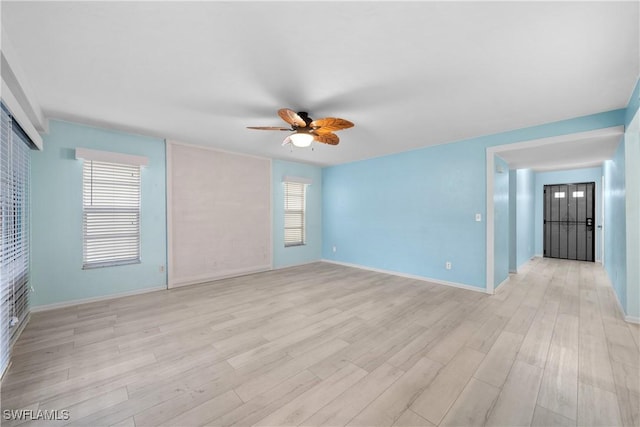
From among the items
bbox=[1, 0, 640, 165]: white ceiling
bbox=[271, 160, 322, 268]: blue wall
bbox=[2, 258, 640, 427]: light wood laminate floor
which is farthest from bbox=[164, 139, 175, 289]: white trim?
bbox=[271, 160, 322, 268]: blue wall

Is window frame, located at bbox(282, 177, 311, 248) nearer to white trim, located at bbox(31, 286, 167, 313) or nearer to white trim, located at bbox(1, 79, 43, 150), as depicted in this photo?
white trim, located at bbox(31, 286, 167, 313)

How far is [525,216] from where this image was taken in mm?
6625

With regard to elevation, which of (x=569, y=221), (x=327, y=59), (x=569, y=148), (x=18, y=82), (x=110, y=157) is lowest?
(x=569, y=221)

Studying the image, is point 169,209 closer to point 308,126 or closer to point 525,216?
point 308,126

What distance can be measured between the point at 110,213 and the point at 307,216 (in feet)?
12.8

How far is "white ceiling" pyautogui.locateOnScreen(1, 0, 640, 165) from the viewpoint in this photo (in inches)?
62.2

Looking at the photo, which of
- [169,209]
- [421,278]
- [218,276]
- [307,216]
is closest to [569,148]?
[421,278]

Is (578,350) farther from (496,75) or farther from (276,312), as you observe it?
(276,312)

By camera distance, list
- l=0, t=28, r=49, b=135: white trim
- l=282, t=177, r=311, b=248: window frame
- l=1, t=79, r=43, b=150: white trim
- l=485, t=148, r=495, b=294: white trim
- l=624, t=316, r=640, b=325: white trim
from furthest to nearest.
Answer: l=282, t=177, r=311, b=248: window frame < l=485, t=148, r=495, b=294: white trim < l=624, t=316, r=640, b=325: white trim < l=1, t=79, r=43, b=150: white trim < l=0, t=28, r=49, b=135: white trim

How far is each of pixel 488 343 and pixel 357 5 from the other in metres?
3.00

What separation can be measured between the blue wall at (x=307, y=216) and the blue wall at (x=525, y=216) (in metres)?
4.53

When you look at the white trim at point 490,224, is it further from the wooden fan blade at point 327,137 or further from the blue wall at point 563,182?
the blue wall at point 563,182

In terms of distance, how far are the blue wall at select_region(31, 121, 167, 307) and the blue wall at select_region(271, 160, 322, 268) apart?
2.60 metres

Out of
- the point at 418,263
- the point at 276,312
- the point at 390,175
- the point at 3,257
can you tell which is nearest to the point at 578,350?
the point at 418,263
